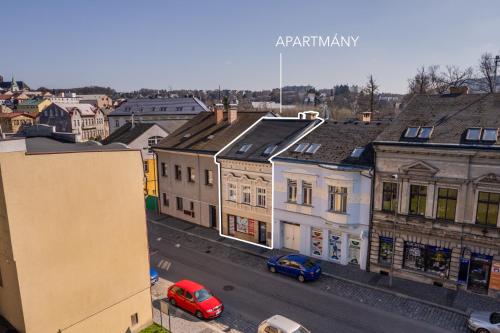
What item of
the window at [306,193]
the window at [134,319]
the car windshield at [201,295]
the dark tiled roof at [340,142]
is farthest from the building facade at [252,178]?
the window at [134,319]

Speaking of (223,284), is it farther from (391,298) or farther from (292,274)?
(391,298)

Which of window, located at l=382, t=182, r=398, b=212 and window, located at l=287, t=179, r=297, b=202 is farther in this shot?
window, located at l=287, t=179, r=297, b=202

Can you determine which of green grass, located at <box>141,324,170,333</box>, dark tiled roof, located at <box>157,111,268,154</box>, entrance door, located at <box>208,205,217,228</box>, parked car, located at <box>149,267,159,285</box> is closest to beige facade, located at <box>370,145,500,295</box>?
green grass, located at <box>141,324,170,333</box>

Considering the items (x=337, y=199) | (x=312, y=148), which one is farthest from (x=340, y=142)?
(x=337, y=199)

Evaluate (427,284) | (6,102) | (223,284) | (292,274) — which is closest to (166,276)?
(223,284)

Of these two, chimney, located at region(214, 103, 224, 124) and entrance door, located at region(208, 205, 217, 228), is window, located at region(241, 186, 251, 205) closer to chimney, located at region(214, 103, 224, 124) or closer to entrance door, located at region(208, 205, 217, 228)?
entrance door, located at region(208, 205, 217, 228)

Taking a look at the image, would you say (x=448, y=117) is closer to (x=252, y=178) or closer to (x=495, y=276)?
(x=495, y=276)

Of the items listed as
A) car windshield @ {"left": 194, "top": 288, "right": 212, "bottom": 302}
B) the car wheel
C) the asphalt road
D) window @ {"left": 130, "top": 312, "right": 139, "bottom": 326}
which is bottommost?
the asphalt road
